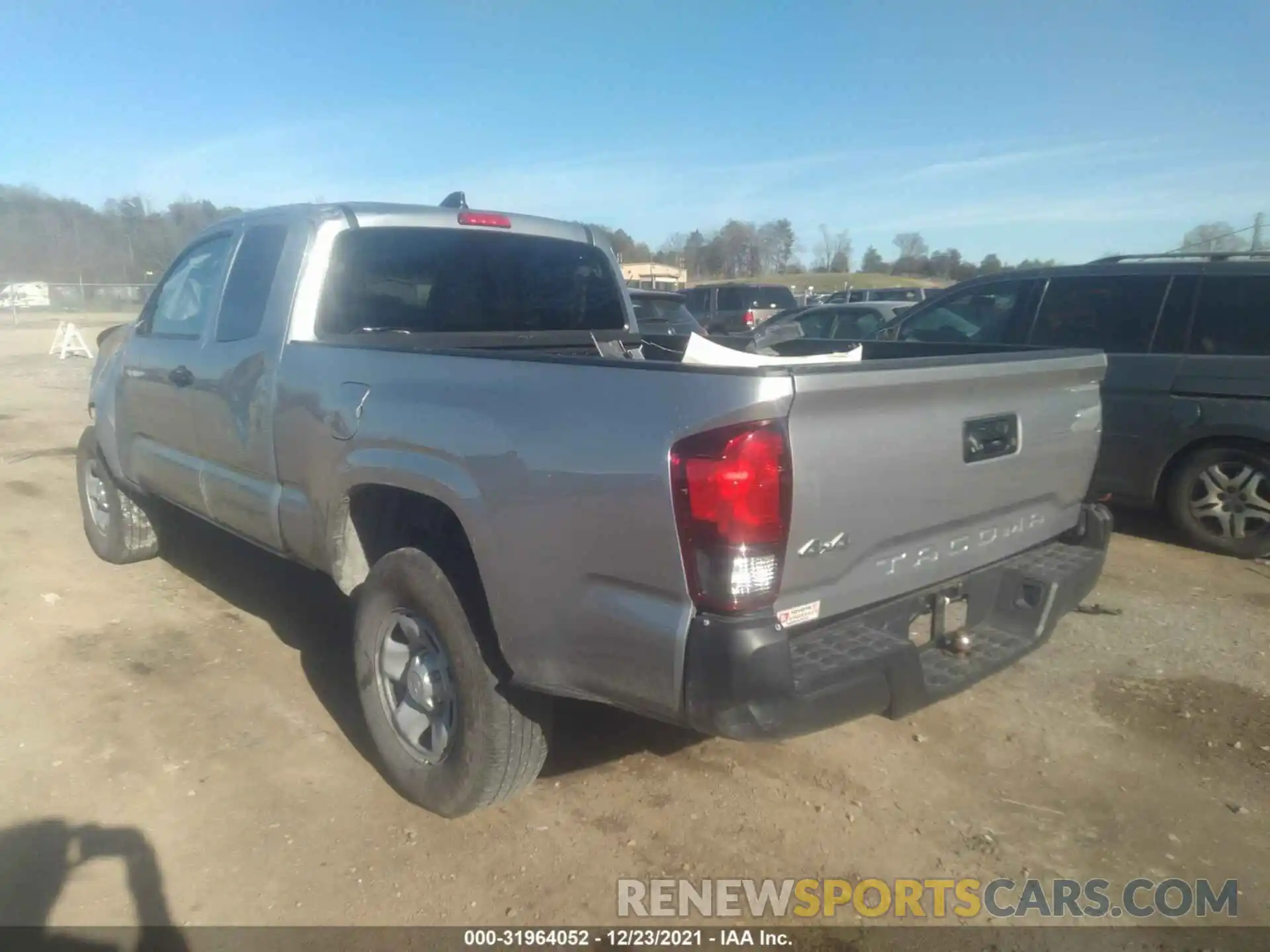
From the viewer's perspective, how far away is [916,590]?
269 cm

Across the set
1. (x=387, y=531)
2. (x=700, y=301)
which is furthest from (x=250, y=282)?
(x=700, y=301)

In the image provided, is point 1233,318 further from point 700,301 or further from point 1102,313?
point 700,301

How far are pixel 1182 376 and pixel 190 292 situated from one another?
590 cm

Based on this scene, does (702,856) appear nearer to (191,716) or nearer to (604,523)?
(604,523)

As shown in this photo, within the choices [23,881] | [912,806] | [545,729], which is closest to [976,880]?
[912,806]

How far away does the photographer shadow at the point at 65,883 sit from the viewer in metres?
2.59

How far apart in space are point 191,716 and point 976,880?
310cm

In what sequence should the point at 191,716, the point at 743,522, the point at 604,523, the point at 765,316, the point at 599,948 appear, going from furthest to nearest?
the point at 765,316 < the point at 191,716 < the point at 599,948 < the point at 604,523 < the point at 743,522

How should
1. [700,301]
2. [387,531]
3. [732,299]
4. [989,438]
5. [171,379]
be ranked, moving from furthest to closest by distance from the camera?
[700,301], [732,299], [171,379], [387,531], [989,438]

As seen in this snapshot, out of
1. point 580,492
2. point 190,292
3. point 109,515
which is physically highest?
point 190,292

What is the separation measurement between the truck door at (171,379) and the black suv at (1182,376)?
4.32 m

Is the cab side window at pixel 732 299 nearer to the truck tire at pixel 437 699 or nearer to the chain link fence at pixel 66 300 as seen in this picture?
the truck tire at pixel 437 699

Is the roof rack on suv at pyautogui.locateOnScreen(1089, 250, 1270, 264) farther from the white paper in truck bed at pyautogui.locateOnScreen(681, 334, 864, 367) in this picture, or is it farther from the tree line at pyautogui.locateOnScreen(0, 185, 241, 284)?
the tree line at pyautogui.locateOnScreen(0, 185, 241, 284)

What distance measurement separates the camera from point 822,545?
2.34 metres
